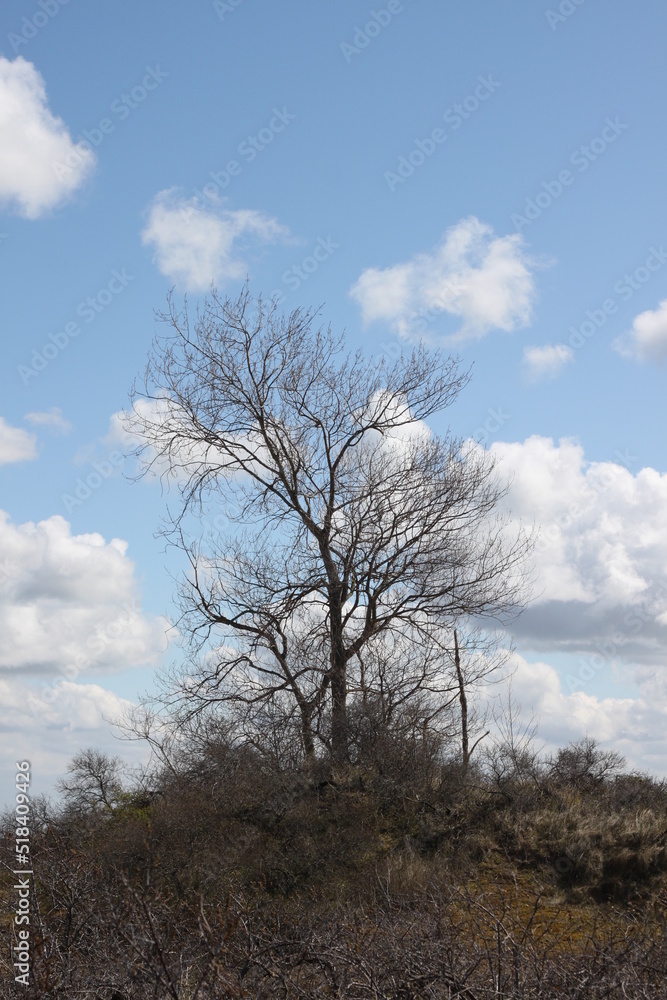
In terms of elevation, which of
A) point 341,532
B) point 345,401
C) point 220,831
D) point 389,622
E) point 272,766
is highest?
point 345,401

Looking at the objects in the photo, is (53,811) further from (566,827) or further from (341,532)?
(566,827)

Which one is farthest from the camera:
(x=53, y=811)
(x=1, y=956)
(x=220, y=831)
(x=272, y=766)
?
(x=53, y=811)

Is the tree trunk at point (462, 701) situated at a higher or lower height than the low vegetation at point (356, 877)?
higher

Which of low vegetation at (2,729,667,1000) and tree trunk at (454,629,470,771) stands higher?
tree trunk at (454,629,470,771)

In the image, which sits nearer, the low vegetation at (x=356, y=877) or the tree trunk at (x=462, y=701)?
the low vegetation at (x=356, y=877)

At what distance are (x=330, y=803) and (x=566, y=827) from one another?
3.82 metres

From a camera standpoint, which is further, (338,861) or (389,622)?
(389,622)

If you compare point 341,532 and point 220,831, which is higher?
point 341,532

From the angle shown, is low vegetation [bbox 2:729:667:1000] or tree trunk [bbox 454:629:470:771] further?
tree trunk [bbox 454:629:470:771]

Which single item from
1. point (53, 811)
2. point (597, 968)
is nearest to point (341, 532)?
point (53, 811)

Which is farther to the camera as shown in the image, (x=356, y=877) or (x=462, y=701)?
(x=462, y=701)

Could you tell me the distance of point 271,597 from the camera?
17875 mm

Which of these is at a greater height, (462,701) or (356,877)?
(462,701)

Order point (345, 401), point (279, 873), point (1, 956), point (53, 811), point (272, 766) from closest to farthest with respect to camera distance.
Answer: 1. point (1, 956)
2. point (279, 873)
3. point (272, 766)
4. point (53, 811)
5. point (345, 401)
